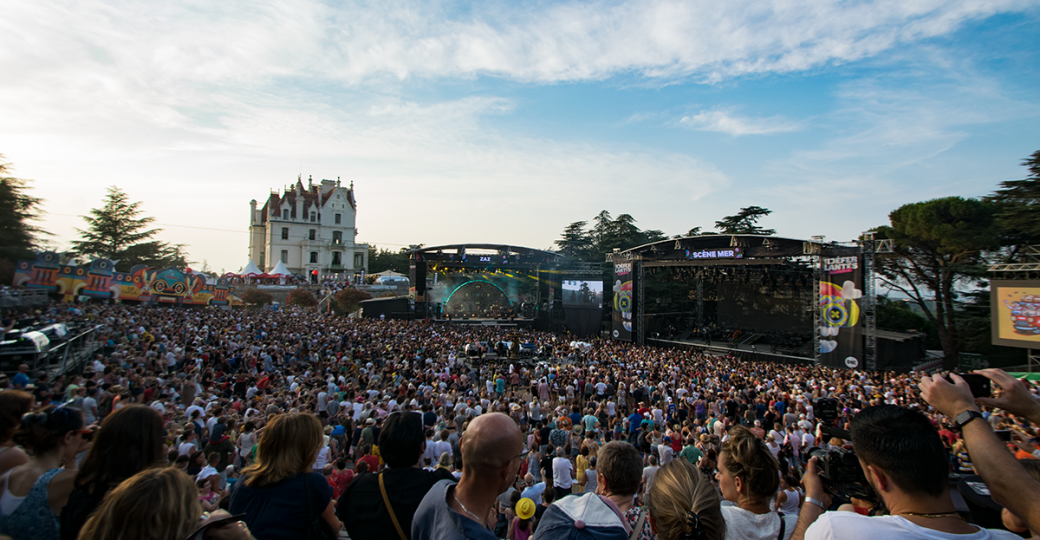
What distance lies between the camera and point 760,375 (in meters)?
14.6

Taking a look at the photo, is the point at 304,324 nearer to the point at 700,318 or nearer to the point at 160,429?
the point at 160,429

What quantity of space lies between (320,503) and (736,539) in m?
1.88

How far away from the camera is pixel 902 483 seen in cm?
150

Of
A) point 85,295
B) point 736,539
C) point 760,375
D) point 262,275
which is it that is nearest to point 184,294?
point 85,295

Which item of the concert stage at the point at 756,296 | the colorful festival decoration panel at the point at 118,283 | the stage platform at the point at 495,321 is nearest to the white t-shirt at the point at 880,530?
the concert stage at the point at 756,296

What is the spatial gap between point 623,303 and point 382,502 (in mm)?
23268

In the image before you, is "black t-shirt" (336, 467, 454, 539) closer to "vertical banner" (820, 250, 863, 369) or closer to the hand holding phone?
the hand holding phone

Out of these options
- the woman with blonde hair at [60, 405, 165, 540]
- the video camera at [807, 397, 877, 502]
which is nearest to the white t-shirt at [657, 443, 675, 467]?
the video camera at [807, 397, 877, 502]

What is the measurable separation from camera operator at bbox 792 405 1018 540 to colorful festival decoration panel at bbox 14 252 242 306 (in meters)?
31.2

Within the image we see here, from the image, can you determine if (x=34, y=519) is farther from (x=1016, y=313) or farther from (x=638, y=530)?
(x=1016, y=313)

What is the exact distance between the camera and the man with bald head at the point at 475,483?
168cm

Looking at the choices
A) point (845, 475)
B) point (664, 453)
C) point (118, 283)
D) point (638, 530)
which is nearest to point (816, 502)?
point (845, 475)

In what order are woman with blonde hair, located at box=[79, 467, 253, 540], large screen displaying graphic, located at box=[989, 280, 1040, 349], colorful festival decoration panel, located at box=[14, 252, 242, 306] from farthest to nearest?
colorful festival decoration panel, located at box=[14, 252, 242, 306], large screen displaying graphic, located at box=[989, 280, 1040, 349], woman with blonde hair, located at box=[79, 467, 253, 540]

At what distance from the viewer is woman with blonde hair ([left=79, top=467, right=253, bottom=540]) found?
131 centimetres
